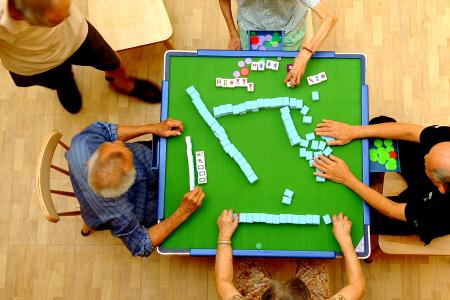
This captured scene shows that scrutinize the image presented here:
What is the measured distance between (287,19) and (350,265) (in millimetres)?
1473

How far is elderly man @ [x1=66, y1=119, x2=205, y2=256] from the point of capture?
197 centimetres

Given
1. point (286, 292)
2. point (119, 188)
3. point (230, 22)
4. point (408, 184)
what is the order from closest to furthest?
point (286, 292)
point (119, 188)
point (408, 184)
point (230, 22)

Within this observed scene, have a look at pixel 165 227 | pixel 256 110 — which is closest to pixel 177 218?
pixel 165 227

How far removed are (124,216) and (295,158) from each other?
0.93 m

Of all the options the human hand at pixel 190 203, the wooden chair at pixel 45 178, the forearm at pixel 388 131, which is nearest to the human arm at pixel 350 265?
the forearm at pixel 388 131

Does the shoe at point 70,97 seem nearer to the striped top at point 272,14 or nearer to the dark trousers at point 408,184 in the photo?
the striped top at point 272,14

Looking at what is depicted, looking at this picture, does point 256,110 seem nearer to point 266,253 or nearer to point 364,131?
point 364,131

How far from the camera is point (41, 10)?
2043mm

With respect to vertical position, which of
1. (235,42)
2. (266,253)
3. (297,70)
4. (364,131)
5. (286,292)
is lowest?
(286,292)

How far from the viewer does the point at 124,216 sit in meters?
2.12

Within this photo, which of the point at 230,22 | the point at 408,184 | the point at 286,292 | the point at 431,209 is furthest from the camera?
the point at 230,22

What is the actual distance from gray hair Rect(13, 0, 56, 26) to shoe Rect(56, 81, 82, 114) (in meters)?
1.10

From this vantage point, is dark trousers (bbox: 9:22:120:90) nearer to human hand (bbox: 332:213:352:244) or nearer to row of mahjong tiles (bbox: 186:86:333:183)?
row of mahjong tiles (bbox: 186:86:333:183)

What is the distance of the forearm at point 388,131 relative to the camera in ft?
7.63
